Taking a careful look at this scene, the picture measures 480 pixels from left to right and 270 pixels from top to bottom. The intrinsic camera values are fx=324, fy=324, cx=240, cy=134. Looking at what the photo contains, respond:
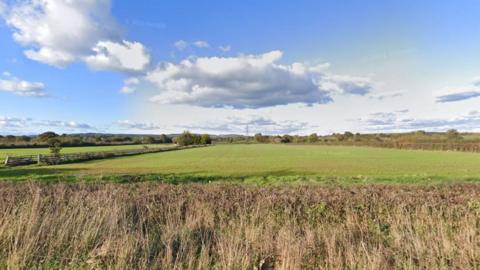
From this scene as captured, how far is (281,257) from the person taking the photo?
5.09m

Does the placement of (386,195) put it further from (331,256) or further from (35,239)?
(35,239)

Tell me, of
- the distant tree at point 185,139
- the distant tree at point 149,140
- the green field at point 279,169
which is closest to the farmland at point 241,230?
the green field at point 279,169

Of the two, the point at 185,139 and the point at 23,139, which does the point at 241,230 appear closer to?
the point at 23,139

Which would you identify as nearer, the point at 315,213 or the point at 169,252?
the point at 169,252

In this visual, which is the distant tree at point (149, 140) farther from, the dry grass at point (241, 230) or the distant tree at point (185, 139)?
the dry grass at point (241, 230)

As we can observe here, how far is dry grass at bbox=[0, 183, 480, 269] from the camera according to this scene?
5.09 metres

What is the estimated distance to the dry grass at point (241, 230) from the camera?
201 inches

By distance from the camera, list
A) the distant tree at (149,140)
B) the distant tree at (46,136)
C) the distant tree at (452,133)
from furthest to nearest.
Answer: the distant tree at (149,140)
the distant tree at (46,136)
the distant tree at (452,133)

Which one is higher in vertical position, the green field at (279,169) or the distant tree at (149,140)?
the distant tree at (149,140)

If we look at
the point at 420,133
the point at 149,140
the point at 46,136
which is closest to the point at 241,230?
the point at 46,136

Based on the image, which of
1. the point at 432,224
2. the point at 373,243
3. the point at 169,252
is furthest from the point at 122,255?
the point at 432,224

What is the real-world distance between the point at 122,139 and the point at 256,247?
595ft

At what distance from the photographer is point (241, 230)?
6609 mm

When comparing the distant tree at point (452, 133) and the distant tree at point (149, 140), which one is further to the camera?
the distant tree at point (149, 140)
